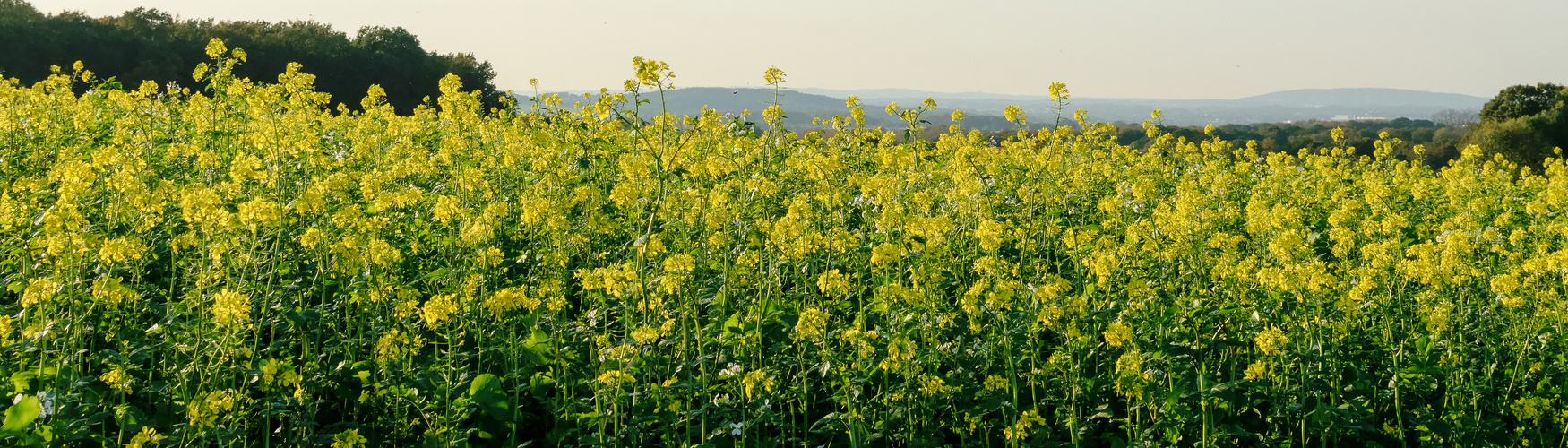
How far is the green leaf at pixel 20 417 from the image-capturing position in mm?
2576

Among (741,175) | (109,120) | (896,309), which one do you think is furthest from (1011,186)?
(109,120)

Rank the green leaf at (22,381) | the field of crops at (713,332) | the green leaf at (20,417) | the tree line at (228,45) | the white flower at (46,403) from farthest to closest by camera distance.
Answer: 1. the tree line at (228,45)
2. the field of crops at (713,332)
3. the green leaf at (22,381)
4. the white flower at (46,403)
5. the green leaf at (20,417)

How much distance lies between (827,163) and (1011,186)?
11.9 feet

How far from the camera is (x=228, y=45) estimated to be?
114ft

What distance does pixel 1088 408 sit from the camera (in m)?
3.65

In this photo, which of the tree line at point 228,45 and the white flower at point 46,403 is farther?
the tree line at point 228,45

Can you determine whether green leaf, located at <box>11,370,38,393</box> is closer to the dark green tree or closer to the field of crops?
the field of crops

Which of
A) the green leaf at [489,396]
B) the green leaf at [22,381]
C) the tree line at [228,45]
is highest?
the tree line at [228,45]

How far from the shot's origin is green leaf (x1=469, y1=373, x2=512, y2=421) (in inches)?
126

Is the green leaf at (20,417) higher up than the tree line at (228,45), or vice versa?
the tree line at (228,45)

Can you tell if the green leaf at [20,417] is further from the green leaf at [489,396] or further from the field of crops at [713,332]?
the green leaf at [489,396]

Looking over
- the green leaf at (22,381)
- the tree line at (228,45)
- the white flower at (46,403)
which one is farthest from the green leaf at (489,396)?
the tree line at (228,45)

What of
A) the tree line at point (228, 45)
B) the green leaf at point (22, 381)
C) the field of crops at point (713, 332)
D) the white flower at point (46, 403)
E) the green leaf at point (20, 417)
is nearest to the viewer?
the green leaf at point (20, 417)

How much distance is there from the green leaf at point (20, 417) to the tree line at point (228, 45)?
26.0 metres
